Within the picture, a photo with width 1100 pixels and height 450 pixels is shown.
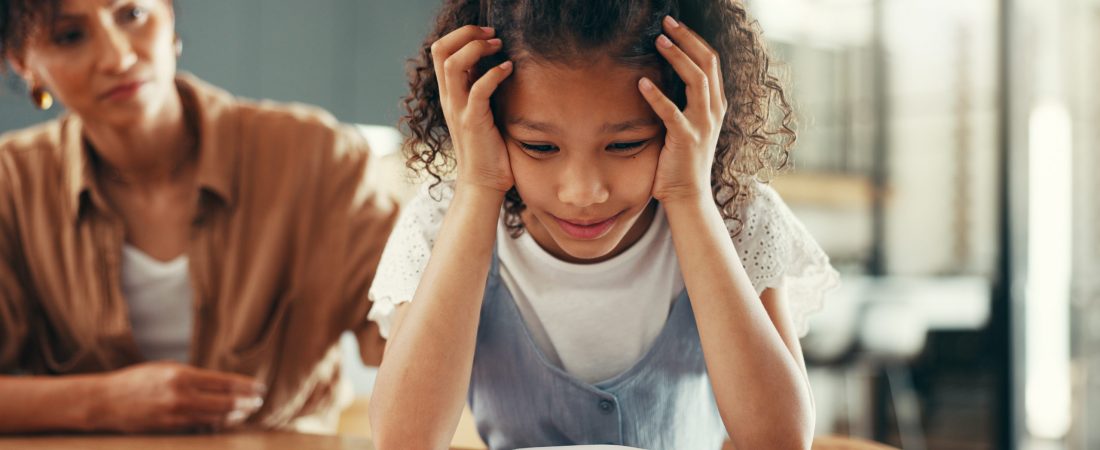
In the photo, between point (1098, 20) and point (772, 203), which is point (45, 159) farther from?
point (1098, 20)

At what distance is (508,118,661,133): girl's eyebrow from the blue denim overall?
23cm

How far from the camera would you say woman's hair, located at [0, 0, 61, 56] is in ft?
4.07

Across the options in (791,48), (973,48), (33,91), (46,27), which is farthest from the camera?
(791,48)

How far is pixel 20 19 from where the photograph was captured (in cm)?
127

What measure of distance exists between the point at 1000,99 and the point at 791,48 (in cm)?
87

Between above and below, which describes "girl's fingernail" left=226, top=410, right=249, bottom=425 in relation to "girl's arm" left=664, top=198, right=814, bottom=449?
below

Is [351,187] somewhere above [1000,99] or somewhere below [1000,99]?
above

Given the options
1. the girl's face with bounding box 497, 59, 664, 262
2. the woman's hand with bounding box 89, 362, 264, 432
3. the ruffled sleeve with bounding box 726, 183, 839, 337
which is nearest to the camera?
the girl's face with bounding box 497, 59, 664, 262

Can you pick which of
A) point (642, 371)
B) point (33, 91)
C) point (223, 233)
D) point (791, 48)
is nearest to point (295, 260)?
point (223, 233)

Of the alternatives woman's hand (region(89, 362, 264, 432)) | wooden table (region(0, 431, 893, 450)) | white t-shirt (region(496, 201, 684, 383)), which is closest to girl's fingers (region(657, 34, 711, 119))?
white t-shirt (region(496, 201, 684, 383))

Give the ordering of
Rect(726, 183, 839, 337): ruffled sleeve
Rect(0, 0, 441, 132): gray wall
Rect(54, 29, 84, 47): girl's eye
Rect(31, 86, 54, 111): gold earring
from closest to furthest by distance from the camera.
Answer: Rect(726, 183, 839, 337): ruffled sleeve
Rect(54, 29, 84, 47): girl's eye
Rect(31, 86, 54, 111): gold earring
Rect(0, 0, 441, 132): gray wall

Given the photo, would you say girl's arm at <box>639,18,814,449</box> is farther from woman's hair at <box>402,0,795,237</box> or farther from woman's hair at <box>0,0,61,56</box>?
woman's hair at <box>0,0,61,56</box>

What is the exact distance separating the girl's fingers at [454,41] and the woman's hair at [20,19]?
0.63 metres

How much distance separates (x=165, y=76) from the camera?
131 centimetres
